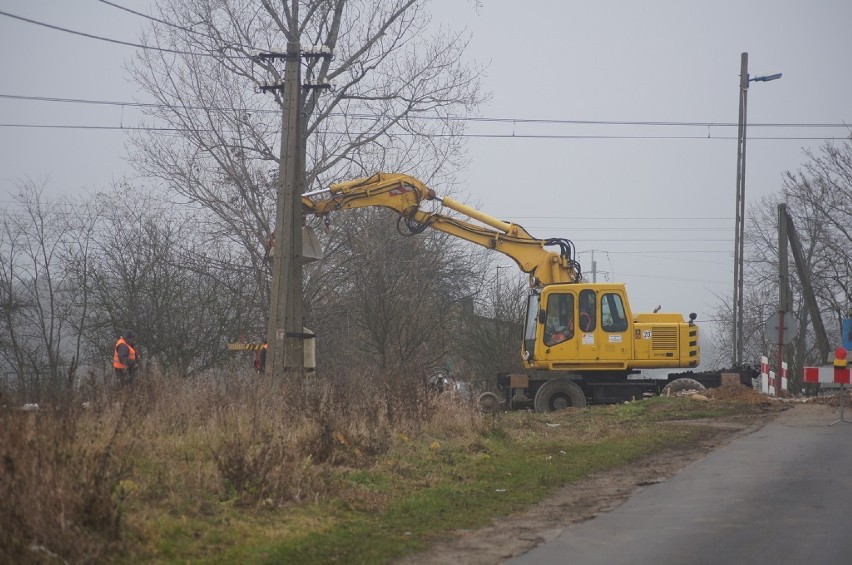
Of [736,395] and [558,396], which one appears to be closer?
[736,395]

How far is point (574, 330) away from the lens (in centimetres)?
2484

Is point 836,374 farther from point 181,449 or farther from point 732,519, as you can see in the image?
point 181,449

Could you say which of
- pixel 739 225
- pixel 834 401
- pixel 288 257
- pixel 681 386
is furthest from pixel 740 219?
pixel 288 257

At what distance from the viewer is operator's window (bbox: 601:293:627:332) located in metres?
24.7

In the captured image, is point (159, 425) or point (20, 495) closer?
point (20, 495)

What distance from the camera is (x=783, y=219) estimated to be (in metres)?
30.1

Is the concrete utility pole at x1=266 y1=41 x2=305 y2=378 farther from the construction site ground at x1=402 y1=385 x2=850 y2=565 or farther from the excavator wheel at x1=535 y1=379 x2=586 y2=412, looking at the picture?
the excavator wheel at x1=535 y1=379 x2=586 y2=412

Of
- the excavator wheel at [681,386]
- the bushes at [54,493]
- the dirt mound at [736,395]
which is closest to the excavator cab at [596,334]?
the excavator wheel at [681,386]

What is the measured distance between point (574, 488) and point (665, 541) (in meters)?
3.22

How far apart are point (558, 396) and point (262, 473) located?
16468mm

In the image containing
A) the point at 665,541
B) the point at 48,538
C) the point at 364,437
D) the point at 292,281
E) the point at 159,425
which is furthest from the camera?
the point at 292,281

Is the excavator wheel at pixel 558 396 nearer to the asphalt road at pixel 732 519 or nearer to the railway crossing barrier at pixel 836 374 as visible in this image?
the railway crossing barrier at pixel 836 374

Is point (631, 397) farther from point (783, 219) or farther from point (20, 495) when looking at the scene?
point (20, 495)

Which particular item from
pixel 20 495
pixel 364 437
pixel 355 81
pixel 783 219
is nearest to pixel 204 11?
pixel 355 81
